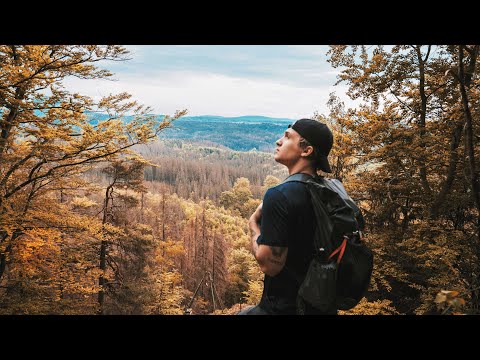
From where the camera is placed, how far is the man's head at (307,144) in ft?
4.88

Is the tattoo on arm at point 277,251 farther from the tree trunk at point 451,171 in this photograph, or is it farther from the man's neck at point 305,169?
the tree trunk at point 451,171

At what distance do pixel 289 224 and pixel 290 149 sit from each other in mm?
365

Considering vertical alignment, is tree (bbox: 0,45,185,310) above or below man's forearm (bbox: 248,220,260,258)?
above

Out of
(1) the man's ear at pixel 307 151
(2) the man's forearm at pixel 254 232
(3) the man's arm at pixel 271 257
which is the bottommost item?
(3) the man's arm at pixel 271 257

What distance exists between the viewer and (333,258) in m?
1.30

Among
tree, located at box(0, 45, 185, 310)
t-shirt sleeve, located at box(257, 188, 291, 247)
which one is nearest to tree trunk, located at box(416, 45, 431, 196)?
tree, located at box(0, 45, 185, 310)

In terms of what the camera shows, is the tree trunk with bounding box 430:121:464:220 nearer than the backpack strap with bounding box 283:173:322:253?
No

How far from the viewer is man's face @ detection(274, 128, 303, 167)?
1512 mm

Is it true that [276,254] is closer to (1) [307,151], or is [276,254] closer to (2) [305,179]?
(2) [305,179]

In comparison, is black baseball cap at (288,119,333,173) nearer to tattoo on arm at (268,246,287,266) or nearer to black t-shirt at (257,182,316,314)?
black t-shirt at (257,182,316,314)

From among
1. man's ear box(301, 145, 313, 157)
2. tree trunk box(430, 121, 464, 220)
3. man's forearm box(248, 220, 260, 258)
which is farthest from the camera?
tree trunk box(430, 121, 464, 220)

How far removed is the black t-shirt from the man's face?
20 cm

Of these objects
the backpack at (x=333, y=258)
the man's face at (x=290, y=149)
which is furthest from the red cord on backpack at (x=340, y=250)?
the man's face at (x=290, y=149)

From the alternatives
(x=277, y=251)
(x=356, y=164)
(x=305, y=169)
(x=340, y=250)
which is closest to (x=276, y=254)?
(x=277, y=251)
